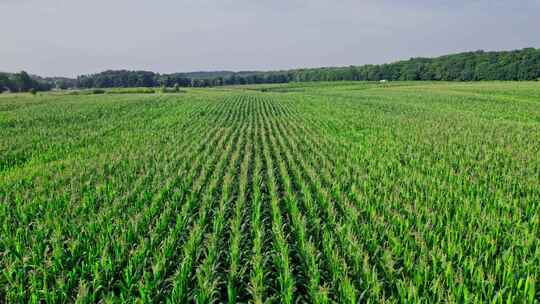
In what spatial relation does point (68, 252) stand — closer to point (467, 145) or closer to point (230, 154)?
point (230, 154)

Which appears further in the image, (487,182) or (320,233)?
(487,182)

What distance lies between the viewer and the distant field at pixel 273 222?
4.07m

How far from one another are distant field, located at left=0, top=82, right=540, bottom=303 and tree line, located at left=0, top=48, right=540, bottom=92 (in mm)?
93409

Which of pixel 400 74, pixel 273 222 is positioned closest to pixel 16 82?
pixel 273 222

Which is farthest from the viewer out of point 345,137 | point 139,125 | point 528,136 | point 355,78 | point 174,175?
point 355,78

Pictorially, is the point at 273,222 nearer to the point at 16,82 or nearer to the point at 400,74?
the point at 16,82

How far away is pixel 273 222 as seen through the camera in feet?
20.7

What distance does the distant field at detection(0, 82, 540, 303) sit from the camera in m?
4.07

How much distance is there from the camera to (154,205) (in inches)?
269

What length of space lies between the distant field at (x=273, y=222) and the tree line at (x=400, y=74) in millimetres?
93409

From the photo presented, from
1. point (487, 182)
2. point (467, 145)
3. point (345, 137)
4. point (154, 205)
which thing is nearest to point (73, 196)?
point (154, 205)

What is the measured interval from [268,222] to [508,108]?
2995cm

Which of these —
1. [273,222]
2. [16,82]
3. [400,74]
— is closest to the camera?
[273,222]

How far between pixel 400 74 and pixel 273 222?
129m
